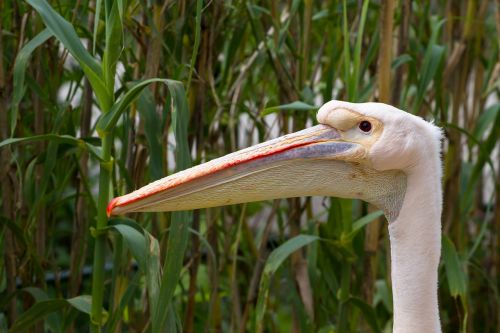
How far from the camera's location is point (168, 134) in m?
3.20

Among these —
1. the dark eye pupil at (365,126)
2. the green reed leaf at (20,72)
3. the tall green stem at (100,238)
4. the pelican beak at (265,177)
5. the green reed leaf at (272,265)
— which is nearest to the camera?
the pelican beak at (265,177)

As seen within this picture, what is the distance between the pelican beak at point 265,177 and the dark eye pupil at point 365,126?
0.13 feet

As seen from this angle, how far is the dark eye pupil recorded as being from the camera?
7.44 feet

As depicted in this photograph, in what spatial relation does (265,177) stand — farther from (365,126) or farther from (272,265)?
(272,265)

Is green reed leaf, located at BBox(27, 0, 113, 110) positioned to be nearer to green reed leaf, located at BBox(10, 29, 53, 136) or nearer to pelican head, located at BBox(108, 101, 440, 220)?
green reed leaf, located at BBox(10, 29, 53, 136)

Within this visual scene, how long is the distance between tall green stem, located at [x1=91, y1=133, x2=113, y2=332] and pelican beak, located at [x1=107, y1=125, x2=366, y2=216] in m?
0.28

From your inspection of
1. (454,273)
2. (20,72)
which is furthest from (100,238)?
(454,273)

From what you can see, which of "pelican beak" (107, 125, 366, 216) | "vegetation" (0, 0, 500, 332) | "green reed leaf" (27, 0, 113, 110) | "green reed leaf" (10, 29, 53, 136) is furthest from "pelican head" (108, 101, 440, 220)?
"green reed leaf" (10, 29, 53, 136)

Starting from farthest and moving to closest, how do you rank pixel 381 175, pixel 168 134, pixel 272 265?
1. pixel 168 134
2. pixel 272 265
3. pixel 381 175

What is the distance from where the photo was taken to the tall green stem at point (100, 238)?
7.80 feet

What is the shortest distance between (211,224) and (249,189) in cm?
116

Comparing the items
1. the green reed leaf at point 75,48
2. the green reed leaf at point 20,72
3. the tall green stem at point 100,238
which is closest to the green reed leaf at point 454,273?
the tall green stem at point 100,238

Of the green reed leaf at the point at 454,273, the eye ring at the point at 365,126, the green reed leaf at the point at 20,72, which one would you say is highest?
the green reed leaf at the point at 20,72

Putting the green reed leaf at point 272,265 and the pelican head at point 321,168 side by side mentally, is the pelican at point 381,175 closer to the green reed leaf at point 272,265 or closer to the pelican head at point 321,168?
the pelican head at point 321,168
